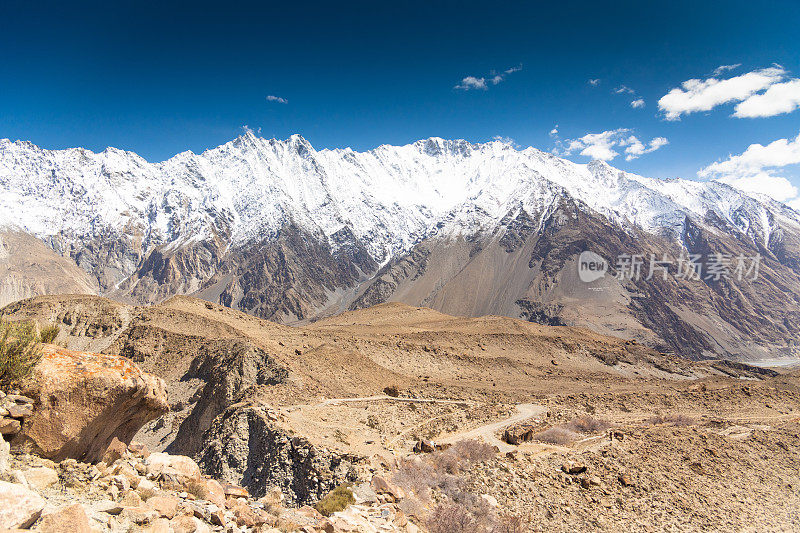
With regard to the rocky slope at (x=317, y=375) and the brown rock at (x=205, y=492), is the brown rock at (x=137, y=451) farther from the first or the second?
the rocky slope at (x=317, y=375)

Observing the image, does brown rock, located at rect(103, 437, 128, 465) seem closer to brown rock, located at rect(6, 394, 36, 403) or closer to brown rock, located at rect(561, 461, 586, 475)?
brown rock, located at rect(6, 394, 36, 403)

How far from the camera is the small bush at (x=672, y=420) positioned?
25.6m

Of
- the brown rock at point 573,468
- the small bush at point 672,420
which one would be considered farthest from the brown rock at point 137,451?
the small bush at point 672,420

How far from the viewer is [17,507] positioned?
16.9 feet

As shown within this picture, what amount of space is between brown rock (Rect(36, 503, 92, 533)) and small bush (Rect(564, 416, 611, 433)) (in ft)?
79.0

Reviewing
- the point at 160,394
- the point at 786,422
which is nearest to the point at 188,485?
the point at 160,394

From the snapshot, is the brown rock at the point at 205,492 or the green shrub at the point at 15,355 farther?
the brown rock at the point at 205,492

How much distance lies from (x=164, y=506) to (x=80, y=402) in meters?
3.07

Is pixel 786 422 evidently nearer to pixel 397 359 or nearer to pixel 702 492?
pixel 702 492

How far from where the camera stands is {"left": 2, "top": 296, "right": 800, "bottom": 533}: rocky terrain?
9.25 meters

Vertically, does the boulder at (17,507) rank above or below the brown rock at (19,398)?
below

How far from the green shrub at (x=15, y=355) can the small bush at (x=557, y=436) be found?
69.4 feet

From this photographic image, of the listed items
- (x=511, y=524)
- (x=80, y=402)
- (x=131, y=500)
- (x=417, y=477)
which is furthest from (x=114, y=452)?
(x=511, y=524)

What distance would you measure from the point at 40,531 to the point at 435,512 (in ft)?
34.4
